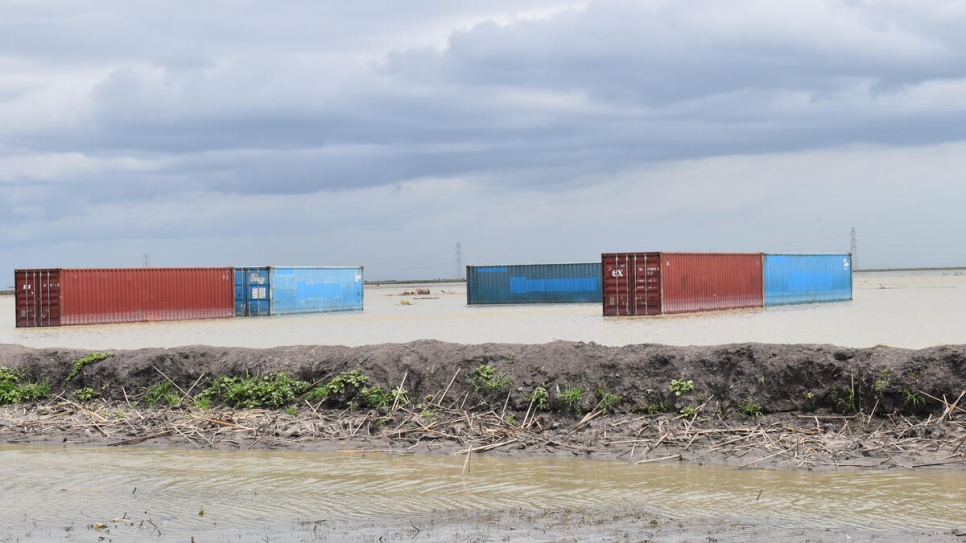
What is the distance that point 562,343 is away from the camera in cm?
1387

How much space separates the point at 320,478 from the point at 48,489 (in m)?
2.74

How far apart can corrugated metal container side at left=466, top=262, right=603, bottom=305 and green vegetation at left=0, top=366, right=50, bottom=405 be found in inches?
1745

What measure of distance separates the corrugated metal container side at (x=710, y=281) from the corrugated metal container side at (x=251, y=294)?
63.7 feet

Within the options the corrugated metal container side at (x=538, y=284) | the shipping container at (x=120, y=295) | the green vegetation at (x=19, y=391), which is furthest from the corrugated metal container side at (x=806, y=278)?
the green vegetation at (x=19, y=391)

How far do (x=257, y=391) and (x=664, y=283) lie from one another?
29372mm

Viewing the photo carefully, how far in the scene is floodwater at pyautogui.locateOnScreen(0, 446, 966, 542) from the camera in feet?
26.1

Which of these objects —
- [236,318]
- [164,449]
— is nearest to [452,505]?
[164,449]

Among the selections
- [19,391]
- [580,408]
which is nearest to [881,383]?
[580,408]

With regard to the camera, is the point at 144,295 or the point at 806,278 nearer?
the point at 144,295

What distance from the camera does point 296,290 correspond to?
49250mm

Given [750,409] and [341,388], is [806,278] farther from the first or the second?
[341,388]

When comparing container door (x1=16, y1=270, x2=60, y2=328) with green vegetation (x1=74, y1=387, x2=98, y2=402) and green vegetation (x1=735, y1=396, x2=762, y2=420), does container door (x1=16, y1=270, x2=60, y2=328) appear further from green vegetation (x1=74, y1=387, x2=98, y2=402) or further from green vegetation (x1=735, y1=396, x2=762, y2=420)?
green vegetation (x1=735, y1=396, x2=762, y2=420)

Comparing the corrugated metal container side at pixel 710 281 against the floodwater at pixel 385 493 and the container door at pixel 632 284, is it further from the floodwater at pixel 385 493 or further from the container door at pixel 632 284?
the floodwater at pixel 385 493

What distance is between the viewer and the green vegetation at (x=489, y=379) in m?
13.1
